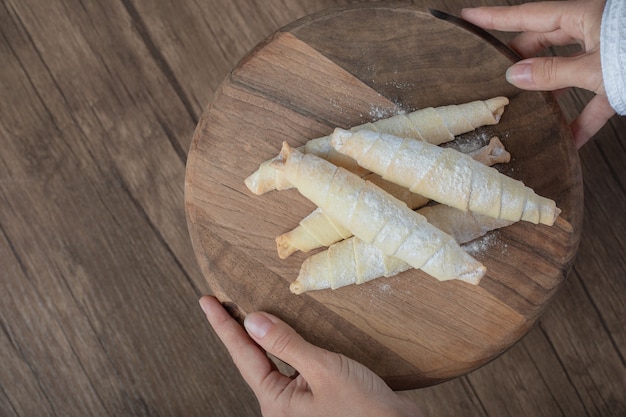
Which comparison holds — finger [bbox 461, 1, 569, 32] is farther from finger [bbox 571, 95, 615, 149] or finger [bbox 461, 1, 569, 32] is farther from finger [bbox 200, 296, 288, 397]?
finger [bbox 200, 296, 288, 397]

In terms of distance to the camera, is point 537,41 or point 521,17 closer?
point 521,17

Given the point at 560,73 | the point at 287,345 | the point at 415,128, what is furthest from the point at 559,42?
the point at 287,345

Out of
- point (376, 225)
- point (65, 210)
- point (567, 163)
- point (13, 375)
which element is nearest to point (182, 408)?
point (13, 375)

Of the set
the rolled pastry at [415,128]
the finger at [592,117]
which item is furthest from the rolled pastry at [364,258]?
the finger at [592,117]

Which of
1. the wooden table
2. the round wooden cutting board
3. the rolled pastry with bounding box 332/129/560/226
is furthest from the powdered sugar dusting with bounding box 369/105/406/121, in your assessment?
the wooden table

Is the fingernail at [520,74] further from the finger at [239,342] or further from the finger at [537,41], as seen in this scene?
the finger at [239,342]

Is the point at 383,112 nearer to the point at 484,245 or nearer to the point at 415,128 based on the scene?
the point at 415,128
